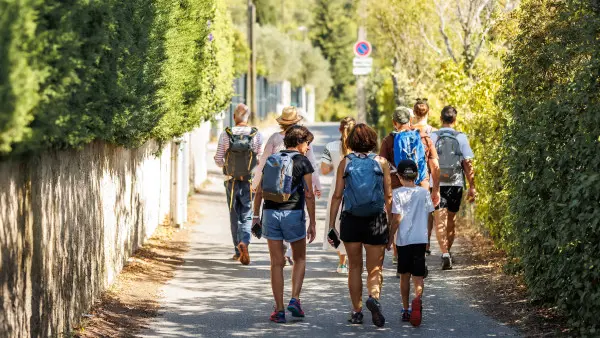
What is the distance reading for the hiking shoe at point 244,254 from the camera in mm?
13087

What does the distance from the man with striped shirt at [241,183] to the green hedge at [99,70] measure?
790 mm

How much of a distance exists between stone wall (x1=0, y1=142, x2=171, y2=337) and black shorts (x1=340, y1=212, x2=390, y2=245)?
2.28 meters

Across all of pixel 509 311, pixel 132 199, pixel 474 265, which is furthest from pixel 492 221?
pixel 132 199

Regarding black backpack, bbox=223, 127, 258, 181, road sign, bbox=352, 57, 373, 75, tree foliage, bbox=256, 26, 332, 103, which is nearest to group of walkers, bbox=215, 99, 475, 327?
black backpack, bbox=223, 127, 258, 181

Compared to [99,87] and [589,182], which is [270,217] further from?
[589,182]

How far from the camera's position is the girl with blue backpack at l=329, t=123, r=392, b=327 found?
932 cm

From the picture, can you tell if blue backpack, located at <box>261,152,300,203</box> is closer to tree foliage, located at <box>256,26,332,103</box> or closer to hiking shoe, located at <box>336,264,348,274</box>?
hiking shoe, located at <box>336,264,348,274</box>

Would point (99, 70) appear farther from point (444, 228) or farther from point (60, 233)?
point (444, 228)

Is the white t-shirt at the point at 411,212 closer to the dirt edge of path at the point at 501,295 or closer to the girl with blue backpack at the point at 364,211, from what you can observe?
the girl with blue backpack at the point at 364,211

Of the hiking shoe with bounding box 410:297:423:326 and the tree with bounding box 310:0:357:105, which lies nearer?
the hiking shoe with bounding box 410:297:423:326

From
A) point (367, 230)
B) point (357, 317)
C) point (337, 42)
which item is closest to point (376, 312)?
point (357, 317)

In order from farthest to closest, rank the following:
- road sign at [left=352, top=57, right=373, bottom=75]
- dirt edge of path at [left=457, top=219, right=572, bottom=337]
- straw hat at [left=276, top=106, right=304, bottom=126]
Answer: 1. road sign at [left=352, top=57, right=373, bottom=75]
2. straw hat at [left=276, top=106, right=304, bottom=126]
3. dirt edge of path at [left=457, top=219, right=572, bottom=337]

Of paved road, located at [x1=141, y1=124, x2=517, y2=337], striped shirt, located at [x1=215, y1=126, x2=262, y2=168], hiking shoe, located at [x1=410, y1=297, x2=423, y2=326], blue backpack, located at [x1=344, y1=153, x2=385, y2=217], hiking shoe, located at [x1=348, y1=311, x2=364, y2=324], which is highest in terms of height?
striped shirt, located at [x1=215, y1=126, x2=262, y2=168]

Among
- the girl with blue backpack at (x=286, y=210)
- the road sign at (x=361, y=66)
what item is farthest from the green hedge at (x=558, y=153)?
the road sign at (x=361, y=66)
